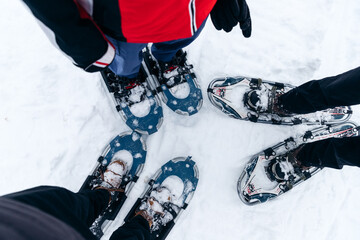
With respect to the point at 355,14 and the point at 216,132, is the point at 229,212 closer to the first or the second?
the point at 216,132

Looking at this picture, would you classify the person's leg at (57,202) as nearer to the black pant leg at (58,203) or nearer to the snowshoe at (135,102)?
the black pant leg at (58,203)

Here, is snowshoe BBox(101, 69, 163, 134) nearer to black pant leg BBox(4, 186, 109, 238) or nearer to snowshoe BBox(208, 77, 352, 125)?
snowshoe BBox(208, 77, 352, 125)

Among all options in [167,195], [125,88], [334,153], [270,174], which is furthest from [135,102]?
[334,153]

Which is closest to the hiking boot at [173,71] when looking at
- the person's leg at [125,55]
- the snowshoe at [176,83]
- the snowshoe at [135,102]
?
the snowshoe at [176,83]

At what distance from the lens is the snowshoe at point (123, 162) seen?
1.53 meters

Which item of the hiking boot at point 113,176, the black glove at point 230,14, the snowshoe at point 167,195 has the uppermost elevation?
the black glove at point 230,14

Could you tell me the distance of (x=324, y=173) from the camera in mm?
1719

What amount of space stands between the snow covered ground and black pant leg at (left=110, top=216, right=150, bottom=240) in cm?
25

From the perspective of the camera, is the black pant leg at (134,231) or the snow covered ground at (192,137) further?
the snow covered ground at (192,137)

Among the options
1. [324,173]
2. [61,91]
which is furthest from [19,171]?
[324,173]

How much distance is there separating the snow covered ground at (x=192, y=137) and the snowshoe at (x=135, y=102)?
99mm

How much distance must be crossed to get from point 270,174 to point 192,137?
2.05 ft

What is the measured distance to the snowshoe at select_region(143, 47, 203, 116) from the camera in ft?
5.24

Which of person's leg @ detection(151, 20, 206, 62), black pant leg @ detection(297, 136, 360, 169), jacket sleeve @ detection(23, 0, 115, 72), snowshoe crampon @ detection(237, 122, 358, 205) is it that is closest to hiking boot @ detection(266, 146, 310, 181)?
snowshoe crampon @ detection(237, 122, 358, 205)
